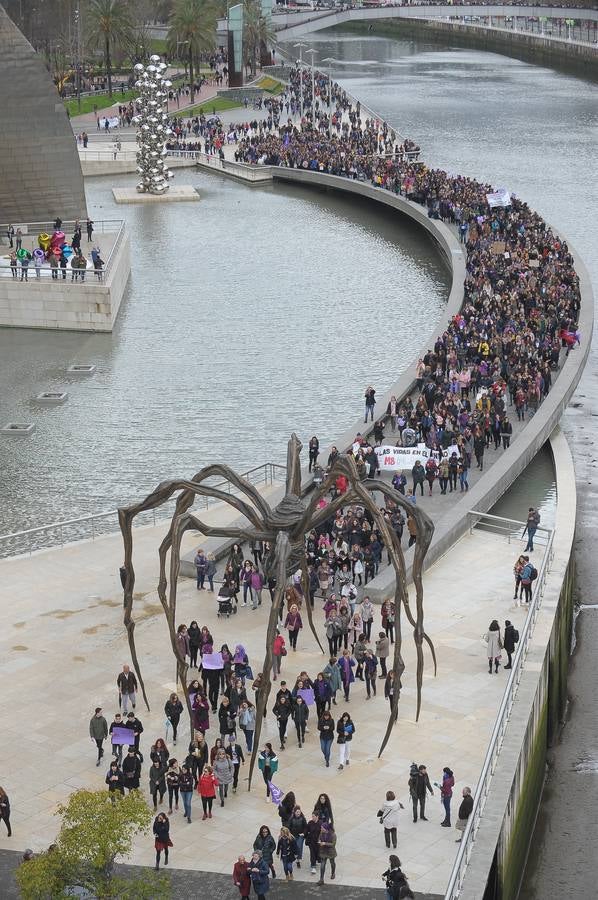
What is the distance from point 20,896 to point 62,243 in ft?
154

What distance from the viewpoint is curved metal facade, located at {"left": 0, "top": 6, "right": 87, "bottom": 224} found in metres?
71.5

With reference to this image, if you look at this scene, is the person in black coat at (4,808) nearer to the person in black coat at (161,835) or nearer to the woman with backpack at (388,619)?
the person in black coat at (161,835)

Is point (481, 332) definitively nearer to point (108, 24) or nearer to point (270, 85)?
point (108, 24)

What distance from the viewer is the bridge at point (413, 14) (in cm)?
19088

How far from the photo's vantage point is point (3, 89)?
71.3 meters

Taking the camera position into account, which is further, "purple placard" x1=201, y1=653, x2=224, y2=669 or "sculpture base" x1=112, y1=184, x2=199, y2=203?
"sculpture base" x1=112, y1=184, x2=199, y2=203

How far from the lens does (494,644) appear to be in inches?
1345

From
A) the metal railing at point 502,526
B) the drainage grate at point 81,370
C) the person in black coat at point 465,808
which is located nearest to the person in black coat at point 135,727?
the person in black coat at point 465,808

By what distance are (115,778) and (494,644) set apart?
29.6 feet

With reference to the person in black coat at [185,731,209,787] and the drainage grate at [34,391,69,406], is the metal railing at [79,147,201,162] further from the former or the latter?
the person in black coat at [185,731,209,787]

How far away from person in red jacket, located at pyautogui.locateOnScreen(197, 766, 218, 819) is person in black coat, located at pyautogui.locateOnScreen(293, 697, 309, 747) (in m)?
2.68

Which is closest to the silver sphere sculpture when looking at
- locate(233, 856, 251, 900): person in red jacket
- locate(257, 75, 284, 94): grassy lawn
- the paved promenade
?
locate(257, 75, 284, 94): grassy lawn

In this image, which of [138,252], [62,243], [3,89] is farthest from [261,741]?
→ [138,252]

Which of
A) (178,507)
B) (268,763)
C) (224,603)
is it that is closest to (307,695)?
(268,763)
